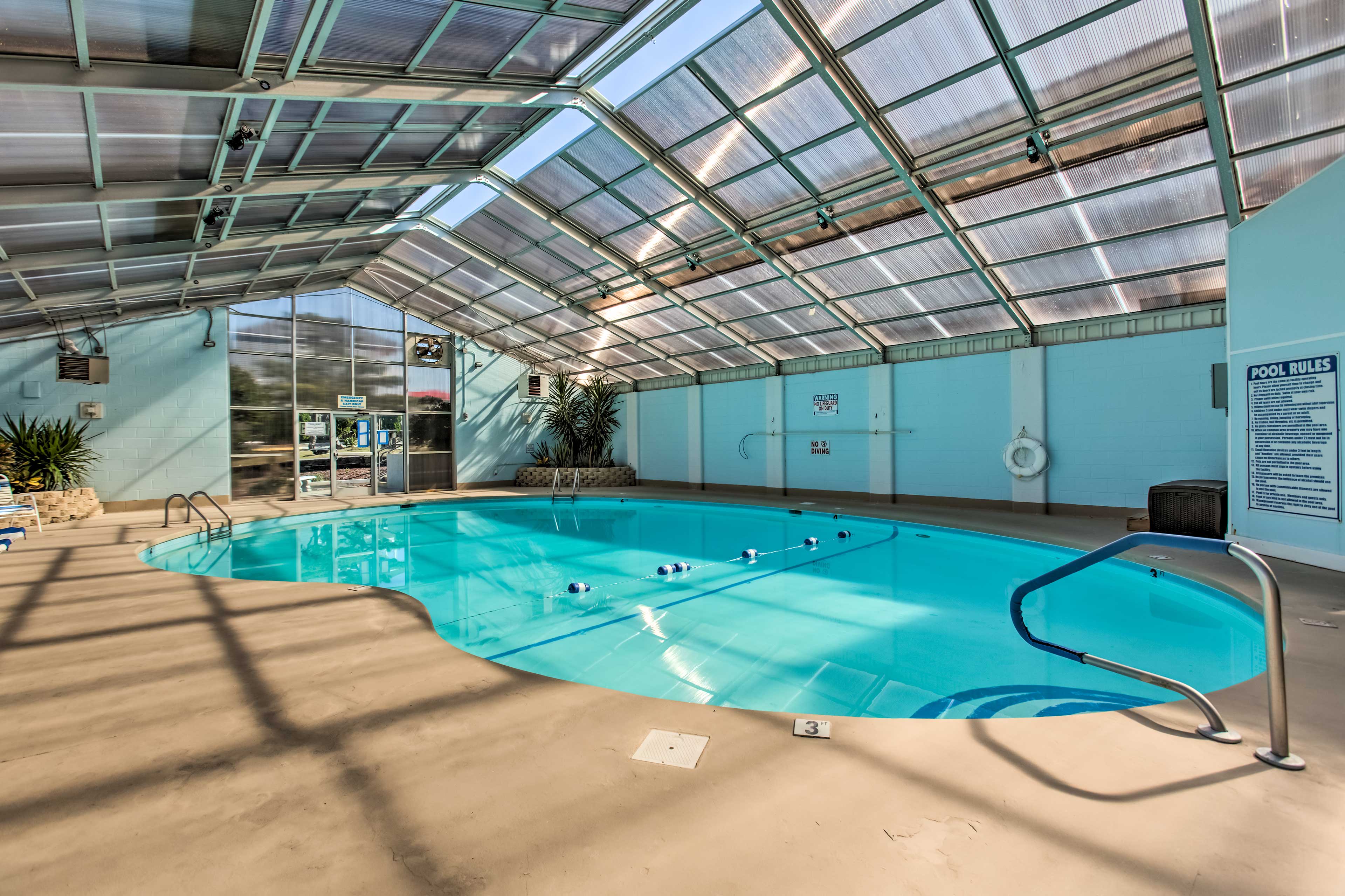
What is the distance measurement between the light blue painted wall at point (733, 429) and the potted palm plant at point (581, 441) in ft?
9.19

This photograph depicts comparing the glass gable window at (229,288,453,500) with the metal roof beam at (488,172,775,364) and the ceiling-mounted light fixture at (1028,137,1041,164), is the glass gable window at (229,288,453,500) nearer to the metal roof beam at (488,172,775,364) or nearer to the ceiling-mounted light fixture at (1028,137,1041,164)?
the metal roof beam at (488,172,775,364)

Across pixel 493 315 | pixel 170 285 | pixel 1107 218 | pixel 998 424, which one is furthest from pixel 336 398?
pixel 1107 218

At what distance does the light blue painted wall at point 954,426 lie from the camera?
33.4 feet

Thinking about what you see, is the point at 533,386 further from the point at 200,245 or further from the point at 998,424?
the point at 998,424

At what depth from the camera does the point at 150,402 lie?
11.0 m

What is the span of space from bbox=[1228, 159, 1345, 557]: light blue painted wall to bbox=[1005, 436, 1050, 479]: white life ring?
127 inches

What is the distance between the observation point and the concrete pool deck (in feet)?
4.99

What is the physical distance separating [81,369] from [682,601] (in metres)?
11.4

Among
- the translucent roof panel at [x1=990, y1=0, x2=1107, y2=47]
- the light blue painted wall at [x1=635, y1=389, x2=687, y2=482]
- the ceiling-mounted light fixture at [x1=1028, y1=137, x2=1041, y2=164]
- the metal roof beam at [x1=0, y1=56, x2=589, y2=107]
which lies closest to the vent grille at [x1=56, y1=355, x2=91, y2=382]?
the metal roof beam at [x1=0, y1=56, x2=589, y2=107]

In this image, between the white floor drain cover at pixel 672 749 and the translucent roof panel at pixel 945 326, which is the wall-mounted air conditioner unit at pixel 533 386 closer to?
the translucent roof panel at pixel 945 326

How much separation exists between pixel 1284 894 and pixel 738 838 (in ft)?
4.25

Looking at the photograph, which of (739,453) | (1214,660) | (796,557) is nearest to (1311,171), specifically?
(1214,660)

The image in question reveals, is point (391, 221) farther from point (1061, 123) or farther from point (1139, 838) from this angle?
point (1139, 838)

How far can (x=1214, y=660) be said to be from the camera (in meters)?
3.96
